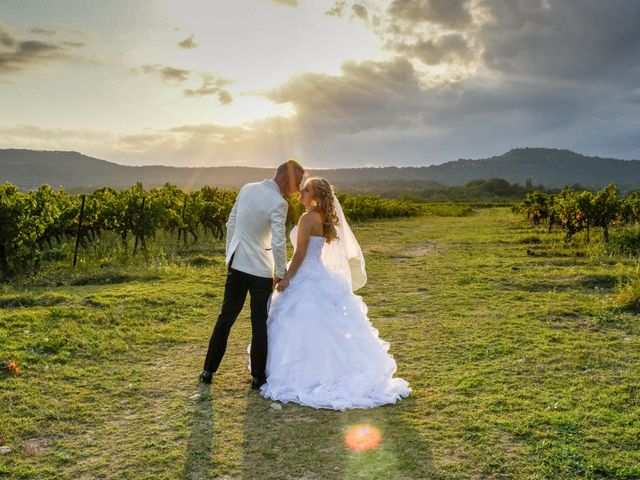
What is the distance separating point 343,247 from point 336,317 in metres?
1.07

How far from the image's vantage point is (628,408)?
5.35 metres

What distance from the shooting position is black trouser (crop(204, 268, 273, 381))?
5941 millimetres

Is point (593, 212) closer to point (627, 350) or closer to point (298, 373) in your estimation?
point (627, 350)

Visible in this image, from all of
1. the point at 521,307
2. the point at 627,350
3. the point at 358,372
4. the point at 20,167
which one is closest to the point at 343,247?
the point at 358,372

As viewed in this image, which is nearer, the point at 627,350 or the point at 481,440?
the point at 481,440

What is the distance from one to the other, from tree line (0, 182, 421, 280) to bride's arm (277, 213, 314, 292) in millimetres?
10458

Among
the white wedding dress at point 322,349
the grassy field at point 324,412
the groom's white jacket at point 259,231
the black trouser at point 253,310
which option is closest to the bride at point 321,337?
the white wedding dress at point 322,349

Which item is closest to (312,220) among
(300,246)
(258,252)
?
(300,246)

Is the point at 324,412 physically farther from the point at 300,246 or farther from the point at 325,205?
the point at 325,205

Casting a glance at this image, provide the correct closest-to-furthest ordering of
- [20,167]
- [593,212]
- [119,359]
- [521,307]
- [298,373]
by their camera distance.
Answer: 1. [298,373]
2. [119,359]
3. [521,307]
4. [593,212]
5. [20,167]

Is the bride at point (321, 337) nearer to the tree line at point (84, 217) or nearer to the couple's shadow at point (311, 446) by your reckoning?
the couple's shadow at point (311, 446)

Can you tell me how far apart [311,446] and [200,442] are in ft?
3.38

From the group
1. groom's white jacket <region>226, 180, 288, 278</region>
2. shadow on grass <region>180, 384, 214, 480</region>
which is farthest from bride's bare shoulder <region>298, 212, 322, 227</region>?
shadow on grass <region>180, 384, 214, 480</region>

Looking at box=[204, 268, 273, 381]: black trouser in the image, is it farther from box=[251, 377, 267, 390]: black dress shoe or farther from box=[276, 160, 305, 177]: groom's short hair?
box=[276, 160, 305, 177]: groom's short hair
